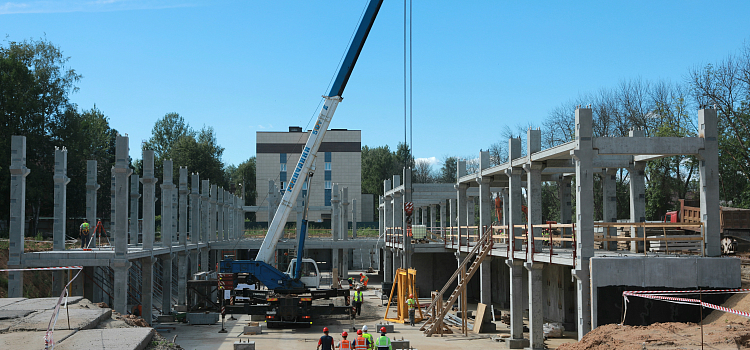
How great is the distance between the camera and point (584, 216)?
15.9 m

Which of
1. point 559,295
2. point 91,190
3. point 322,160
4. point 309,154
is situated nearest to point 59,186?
point 91,190

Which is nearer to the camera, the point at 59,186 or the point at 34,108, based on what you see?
the point at 59,186

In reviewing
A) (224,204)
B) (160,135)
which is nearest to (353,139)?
(160,135)

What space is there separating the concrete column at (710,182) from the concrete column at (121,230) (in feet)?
55.2

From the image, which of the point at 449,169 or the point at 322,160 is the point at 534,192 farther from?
the point at 449,169

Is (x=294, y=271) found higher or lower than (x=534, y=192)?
lower

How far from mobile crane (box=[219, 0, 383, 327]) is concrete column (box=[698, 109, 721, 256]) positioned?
13923mm

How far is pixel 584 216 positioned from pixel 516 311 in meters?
5.59

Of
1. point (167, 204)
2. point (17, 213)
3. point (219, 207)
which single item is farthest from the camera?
point (219, 207)

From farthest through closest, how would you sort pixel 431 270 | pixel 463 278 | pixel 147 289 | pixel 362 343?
pixel 431 270, pixel 463 278, pixel 147 289, pixel 362 343

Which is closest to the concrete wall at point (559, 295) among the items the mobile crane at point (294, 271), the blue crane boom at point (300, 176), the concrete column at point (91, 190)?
the mobile crane at point (294, 271)

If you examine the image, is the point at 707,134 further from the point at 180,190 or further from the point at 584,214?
the point at 180,190

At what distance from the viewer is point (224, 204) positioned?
4597 centimetres

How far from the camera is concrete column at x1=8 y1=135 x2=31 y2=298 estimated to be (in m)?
19.9
